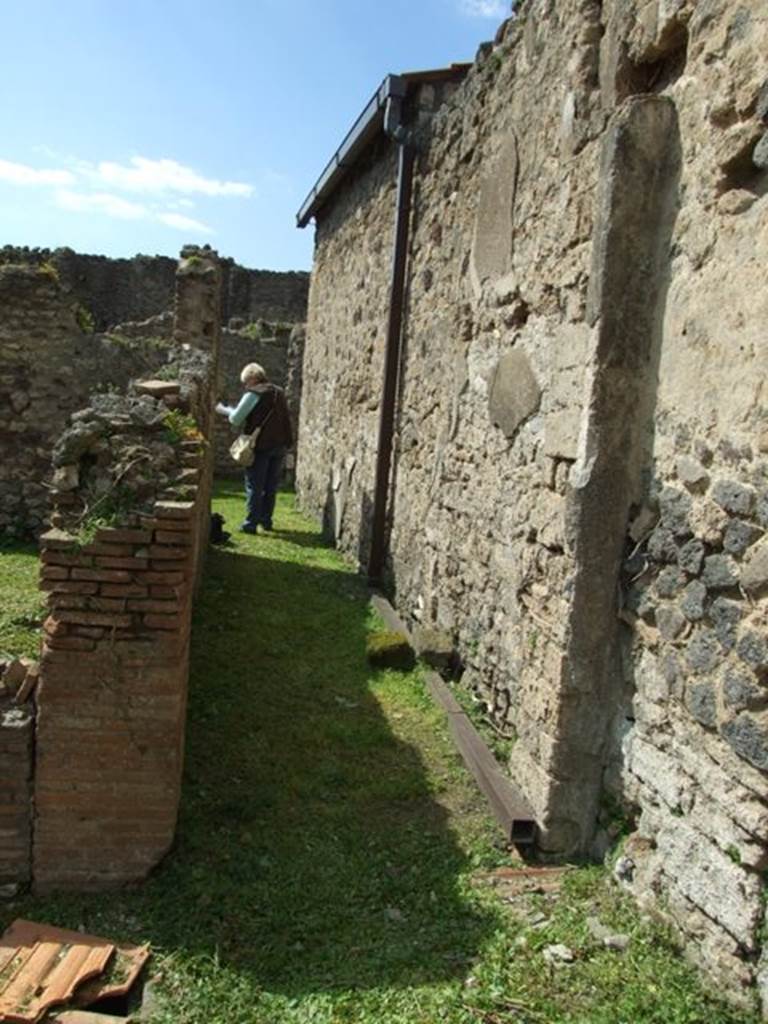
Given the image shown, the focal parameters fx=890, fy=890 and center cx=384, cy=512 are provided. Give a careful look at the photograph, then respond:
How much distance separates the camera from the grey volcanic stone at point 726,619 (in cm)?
276

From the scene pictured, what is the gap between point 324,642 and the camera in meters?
6.16

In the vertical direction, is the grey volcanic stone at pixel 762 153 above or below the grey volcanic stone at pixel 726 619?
above

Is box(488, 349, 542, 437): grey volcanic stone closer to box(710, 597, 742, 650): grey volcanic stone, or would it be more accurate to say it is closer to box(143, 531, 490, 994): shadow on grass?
box(710, 597, 742, 650): grey volcanic stone

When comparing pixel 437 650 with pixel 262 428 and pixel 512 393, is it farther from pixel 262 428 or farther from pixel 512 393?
pixel 262 428

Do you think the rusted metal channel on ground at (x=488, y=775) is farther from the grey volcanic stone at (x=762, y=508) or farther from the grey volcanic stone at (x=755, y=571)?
the grey volcanic stone at (x=762, y=508)

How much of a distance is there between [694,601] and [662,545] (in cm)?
28

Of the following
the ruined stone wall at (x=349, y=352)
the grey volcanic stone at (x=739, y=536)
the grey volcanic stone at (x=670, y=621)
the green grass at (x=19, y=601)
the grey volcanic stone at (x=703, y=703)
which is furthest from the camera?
the ruined stone wall at (x=349, y=352)

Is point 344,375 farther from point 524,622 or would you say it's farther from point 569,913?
point 569,913

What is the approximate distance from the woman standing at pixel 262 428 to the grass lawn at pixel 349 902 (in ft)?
15.3

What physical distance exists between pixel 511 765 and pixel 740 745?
62.8 inches

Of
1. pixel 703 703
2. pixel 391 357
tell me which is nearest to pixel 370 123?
pixel 391 357

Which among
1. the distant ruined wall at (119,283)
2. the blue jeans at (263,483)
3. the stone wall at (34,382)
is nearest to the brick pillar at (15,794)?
the stone wall at (34,382)

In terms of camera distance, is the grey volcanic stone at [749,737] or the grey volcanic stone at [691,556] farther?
the grey volcanic stone at [691,556]

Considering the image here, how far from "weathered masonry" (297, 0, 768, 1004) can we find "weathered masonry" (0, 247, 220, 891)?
5.07 feet
